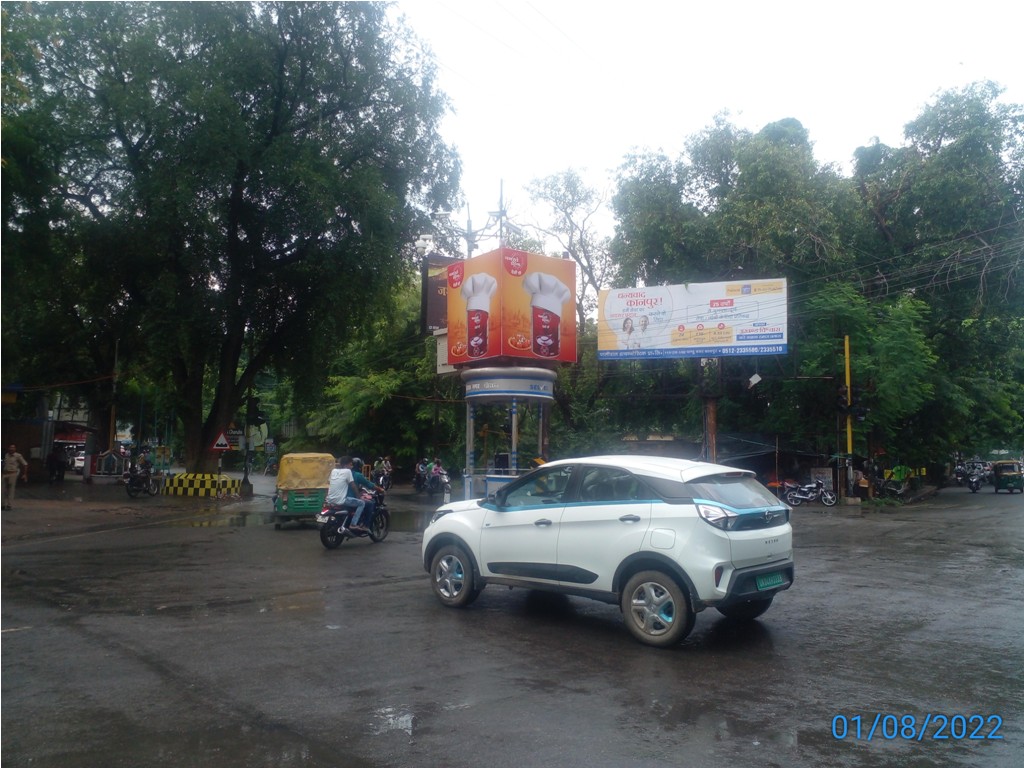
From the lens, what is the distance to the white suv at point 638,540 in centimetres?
712

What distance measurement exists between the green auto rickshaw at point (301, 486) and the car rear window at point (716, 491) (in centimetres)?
1303

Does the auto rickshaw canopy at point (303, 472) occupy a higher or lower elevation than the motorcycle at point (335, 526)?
higher

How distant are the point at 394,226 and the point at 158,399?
23412 millimetres

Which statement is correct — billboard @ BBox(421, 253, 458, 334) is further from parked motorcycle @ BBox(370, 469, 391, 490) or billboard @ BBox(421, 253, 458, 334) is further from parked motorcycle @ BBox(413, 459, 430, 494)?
parked motorcycle @ BBox(413, 459, 430, 494)

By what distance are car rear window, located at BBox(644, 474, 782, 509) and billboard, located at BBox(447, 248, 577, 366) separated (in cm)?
1565

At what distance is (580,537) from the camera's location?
7.88 metres

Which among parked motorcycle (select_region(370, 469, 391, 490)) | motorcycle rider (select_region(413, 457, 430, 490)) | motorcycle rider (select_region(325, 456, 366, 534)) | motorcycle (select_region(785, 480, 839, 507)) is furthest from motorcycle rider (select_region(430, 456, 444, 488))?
motorcycle rider (select_region(325, 456, 366, 534))

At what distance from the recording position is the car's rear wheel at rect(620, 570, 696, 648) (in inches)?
280

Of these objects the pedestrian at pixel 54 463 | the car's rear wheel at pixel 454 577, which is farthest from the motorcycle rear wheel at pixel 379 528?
the pedestrian at pixel 54 463

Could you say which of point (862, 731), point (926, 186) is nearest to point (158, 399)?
point (926, 186)

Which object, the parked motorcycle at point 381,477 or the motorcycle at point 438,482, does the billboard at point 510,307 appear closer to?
the motorcycle at point 438,482
